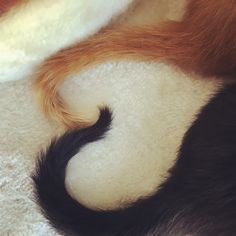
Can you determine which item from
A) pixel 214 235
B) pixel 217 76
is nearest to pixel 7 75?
pixel 217 76

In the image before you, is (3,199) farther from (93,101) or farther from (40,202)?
(93,101)

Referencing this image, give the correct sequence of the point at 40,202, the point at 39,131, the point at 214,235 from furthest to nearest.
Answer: the point at 39,131 < the point at 40,202 < the point at 214,235

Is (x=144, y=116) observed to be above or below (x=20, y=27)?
below

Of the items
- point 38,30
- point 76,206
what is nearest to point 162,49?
point 38,30

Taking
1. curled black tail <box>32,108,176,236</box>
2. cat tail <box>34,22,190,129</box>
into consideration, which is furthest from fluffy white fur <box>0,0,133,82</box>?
curled black tail <box>32,108,176,236</box>

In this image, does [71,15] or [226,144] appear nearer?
[226,144]

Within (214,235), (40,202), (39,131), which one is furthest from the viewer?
(39,131)
